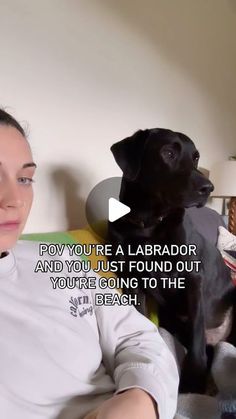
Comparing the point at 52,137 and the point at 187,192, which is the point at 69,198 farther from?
the point at 187,192

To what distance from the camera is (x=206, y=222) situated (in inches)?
69.6

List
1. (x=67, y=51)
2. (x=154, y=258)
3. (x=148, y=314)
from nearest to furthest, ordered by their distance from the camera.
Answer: (x=154, y=258) < (x=148, y=314) < (x=67, y=51)

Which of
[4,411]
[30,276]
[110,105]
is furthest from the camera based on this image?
[110,105]

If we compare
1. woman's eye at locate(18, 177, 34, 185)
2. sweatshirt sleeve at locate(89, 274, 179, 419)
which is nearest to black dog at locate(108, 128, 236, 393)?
sweatshirt sleeve at locate(89, 274, 179, 419)

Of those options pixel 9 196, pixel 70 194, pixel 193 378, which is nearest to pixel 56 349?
pixel 9 196

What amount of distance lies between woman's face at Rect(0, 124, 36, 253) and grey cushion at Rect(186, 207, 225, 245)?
1.11m

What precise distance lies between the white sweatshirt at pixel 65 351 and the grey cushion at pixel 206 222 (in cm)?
96

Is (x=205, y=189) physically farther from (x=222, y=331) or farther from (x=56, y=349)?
(x=56, y=349)

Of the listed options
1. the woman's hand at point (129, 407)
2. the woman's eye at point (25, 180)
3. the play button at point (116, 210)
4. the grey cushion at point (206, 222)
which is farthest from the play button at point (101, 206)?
the woman's hand at point (129, 407)

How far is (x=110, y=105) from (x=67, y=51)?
0.98 ft

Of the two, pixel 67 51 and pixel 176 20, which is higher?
pixel 176 20

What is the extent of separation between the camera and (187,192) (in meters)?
1.10

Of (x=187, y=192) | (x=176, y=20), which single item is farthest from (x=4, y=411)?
(x=176, y=20)

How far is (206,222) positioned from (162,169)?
716 millimetres
